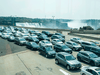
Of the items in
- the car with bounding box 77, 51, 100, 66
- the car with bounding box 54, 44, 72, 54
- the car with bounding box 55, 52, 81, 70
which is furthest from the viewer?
the car with bounding box 54, 44, 72, 54

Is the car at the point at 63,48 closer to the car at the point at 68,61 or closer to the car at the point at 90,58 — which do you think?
the car at the point at 90,58

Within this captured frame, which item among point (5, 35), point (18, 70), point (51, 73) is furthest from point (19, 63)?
point (5, 35)

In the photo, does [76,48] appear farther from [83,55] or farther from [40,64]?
[40,64]

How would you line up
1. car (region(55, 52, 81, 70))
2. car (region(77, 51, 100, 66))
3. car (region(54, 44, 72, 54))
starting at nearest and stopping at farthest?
1. car (region(55, 52, 81, 70))
2. car (region(77, 51, 100, 66))
3. car (region(54, 44, 72, 54))

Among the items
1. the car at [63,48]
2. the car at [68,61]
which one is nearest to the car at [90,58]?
the car at [68,61]

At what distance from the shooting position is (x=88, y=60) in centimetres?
1744

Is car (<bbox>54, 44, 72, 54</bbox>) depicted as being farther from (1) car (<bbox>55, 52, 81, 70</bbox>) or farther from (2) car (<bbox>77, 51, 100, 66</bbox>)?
(1) car (<bbox>55, 52, 81, 70</bbox>)

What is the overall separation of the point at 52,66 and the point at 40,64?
1816mm

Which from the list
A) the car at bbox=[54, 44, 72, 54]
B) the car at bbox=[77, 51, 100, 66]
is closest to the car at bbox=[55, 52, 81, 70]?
the car at bbox=[77, 51, 100, 66]

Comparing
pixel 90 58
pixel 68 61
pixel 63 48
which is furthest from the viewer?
pixel 63 48

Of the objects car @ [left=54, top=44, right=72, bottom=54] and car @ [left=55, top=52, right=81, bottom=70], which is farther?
car @ [left=54, top=44, right=72, bottom=54]

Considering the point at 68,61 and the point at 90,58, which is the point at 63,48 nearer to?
the point at 90,58

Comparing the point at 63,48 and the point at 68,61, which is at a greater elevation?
the point at 63,48

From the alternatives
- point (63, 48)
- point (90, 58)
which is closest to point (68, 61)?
point (90, 58)
